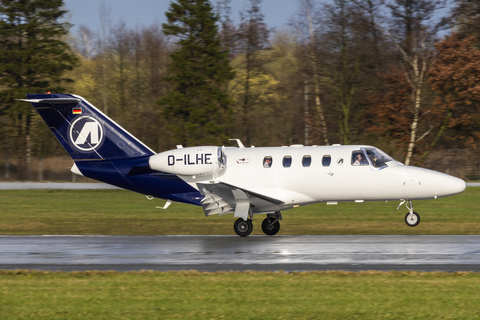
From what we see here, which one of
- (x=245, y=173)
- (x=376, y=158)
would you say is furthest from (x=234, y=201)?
(x=376, y=158)

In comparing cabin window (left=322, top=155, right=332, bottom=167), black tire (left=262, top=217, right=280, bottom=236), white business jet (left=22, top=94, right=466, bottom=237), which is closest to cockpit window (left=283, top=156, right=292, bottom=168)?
white business jet (left=22, top=94, right=466, bottom=237)

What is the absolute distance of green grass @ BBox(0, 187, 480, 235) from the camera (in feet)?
64.2

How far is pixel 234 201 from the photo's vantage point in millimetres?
17547

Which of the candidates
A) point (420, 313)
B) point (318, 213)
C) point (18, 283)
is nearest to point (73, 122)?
point (18, 283)

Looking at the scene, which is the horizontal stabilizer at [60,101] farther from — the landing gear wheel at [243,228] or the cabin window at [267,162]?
the landing gear wheel at [243,228]

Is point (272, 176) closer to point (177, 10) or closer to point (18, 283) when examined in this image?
point (18, 283)

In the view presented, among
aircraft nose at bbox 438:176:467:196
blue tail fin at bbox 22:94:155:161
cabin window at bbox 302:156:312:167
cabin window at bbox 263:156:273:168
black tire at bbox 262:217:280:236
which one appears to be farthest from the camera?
blue tail fin at bbox 22:94:155:161

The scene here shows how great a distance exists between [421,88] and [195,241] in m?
27.9

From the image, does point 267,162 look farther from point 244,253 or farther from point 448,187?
point 448,187

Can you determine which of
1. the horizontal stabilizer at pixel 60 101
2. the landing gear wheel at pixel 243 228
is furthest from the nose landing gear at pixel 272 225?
the horizontal stabilizer at pixel 60 101

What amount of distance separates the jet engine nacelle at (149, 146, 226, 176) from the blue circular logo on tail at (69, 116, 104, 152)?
254 cm

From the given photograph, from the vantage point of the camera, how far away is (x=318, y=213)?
24641mm

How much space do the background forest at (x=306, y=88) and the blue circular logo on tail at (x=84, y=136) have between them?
68.9 ft

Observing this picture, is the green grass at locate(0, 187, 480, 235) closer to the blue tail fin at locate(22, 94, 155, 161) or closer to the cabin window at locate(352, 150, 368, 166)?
the cabin window at locate(352, 150, 368, 166)
